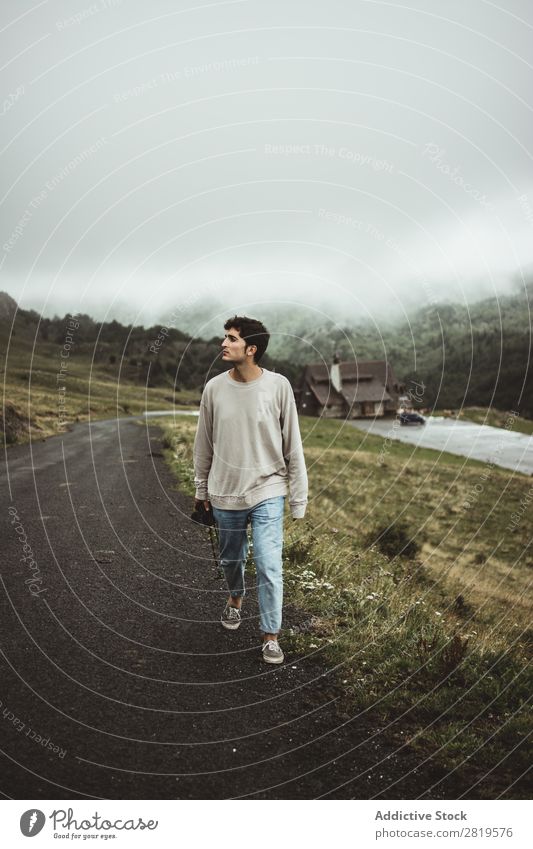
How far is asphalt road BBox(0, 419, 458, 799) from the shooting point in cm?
354

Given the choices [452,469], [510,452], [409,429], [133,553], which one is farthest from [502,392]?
[133,553]

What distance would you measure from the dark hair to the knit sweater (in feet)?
0.95

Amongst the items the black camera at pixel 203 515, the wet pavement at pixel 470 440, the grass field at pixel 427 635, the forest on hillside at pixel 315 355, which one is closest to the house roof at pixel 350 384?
the forest on hillside at pixel 315 355

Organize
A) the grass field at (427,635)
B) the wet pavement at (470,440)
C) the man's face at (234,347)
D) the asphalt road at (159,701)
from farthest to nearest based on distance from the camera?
1. the wet pavement at (470,440)
2. the man's face at (234,347)
3. the grass field at (427,635)
4. the asphalt road at (159,701)

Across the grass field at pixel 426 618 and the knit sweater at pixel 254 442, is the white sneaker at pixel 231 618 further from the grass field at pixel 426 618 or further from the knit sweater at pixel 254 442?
the knit sweater at pixel 254 442

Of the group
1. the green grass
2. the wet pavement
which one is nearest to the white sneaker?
the green grass

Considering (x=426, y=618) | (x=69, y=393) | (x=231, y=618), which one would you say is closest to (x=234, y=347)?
(x=231, y=618)

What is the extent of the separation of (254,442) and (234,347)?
854 mm

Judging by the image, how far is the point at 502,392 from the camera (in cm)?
9569

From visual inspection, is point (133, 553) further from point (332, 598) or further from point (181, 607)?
point (332, 598)

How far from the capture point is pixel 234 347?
4980 millimetres

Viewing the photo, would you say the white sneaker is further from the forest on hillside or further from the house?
the house

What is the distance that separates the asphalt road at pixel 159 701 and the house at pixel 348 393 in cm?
5364

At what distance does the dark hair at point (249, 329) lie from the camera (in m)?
5.04
